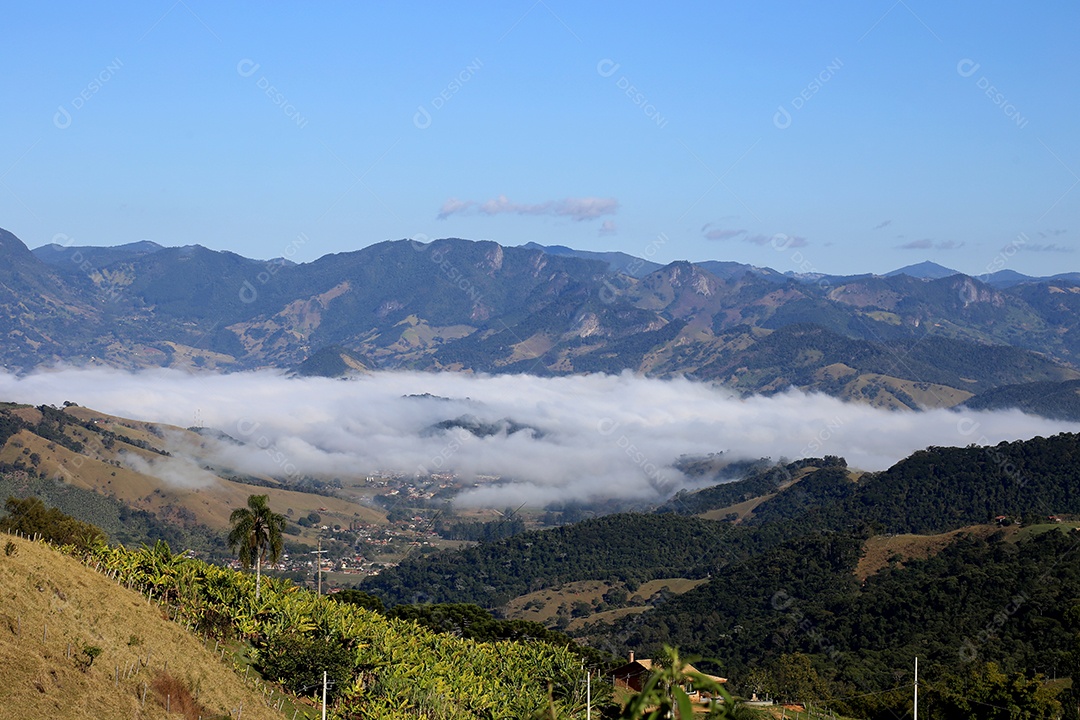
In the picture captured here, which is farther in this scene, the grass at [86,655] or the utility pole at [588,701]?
the utility pole at [588,701]

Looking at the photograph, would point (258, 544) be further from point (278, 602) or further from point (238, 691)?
point (238, 691)

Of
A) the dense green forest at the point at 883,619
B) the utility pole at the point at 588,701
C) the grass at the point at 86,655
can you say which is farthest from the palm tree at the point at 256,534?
the dense green forest at the point at 883,619

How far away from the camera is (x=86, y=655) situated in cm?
5553

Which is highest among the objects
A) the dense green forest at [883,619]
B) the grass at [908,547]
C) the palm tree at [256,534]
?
the palm tree at [256,534]

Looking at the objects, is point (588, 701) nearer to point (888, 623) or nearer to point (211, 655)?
point (211, 655)

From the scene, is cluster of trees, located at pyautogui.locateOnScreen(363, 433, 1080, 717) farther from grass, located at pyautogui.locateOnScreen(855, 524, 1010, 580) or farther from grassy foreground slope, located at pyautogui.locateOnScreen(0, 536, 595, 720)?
grassy foreground slope, located at pyautogui.locateOnScreen(0, 536, 595, 720)

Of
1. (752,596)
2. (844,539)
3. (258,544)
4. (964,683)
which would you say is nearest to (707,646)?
(752,596)

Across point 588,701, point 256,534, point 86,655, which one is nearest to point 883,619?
point 256,534

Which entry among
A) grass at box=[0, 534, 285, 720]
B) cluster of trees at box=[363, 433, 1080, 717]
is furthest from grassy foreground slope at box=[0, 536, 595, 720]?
cluster of trees at box=[363, 433, 1080, 717]

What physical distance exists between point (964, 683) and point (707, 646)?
78199 mm

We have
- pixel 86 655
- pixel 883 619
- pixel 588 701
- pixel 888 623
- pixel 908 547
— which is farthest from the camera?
pixel 908 547

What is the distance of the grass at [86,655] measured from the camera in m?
51.6

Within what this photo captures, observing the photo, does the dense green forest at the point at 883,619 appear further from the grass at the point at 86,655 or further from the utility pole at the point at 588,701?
the grass at the point at 86,655

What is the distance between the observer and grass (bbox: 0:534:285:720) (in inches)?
2030
